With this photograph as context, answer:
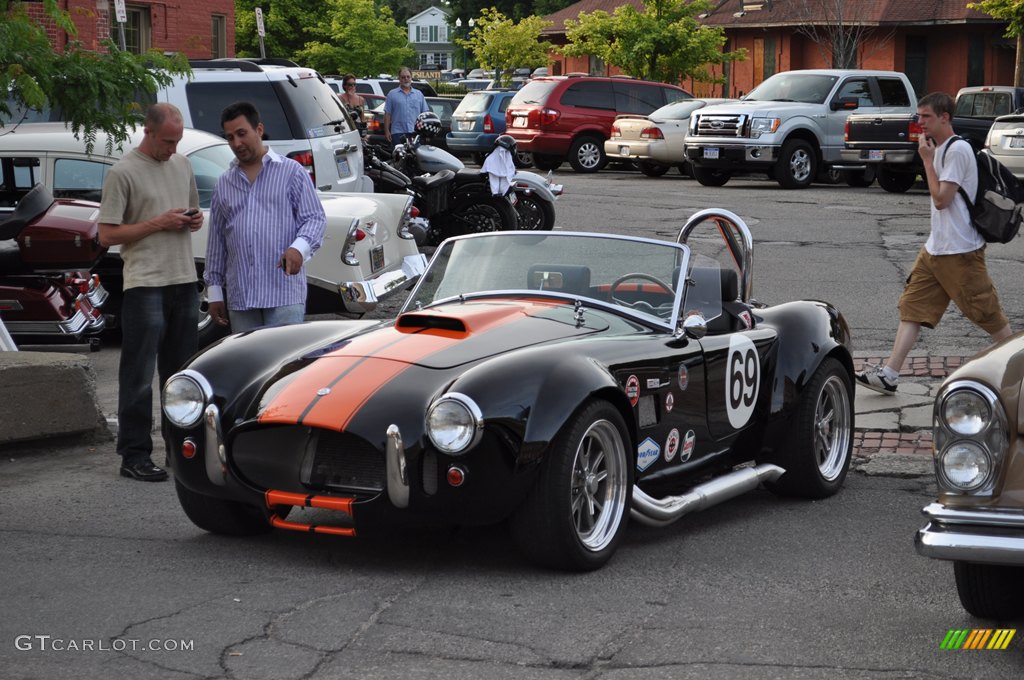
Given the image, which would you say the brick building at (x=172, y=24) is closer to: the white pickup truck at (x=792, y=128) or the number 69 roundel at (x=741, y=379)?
the white pickup truck at (x=792, y=128)

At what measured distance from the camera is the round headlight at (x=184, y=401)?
19.0 ft

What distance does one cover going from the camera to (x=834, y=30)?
143ft

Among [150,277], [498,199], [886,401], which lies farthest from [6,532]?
[498,199]

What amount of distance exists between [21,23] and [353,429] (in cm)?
453

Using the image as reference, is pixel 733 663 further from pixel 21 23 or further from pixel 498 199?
pixel 498 199

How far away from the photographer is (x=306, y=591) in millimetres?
5246

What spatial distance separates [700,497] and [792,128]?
63.2 ft

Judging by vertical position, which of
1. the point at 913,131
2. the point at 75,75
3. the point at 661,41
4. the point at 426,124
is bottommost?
the point at 913,131

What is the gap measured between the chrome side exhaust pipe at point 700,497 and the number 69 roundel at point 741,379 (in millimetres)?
242

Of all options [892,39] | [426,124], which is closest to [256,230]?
[426,124]

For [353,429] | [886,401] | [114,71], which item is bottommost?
[886,401]

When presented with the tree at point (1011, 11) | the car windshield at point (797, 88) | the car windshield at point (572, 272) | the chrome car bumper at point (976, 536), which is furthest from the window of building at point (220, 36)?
the chrome car bumper at point (976, 536)

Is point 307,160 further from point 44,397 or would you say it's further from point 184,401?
point 184,401

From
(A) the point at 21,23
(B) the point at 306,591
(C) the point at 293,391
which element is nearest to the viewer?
(B) the point at 306,591
